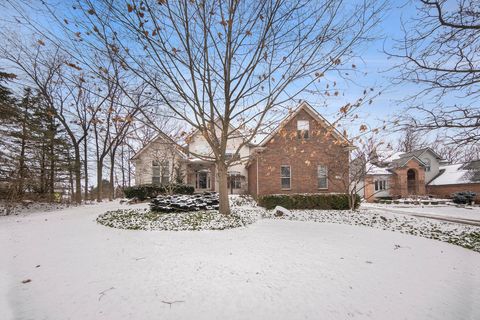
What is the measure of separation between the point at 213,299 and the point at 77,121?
2042 cm

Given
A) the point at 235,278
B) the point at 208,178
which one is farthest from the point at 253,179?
the point at 235,278

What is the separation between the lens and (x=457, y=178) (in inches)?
970

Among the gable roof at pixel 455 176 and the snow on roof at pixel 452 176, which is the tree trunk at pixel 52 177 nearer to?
the gable roof at pixel 455 176

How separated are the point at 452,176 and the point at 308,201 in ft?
75.6

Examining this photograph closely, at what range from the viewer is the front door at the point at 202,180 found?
22.5 metres

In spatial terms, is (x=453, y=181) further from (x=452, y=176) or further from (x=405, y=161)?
(x=405, y=161)

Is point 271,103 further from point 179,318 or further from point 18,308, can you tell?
point 18,308

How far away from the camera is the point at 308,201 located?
13.1 m

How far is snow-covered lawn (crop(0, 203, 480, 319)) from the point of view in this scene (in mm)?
2857

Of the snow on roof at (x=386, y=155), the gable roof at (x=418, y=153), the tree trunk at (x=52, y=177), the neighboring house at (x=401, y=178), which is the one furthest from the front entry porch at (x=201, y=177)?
the gable roof at (x=418, y=153)

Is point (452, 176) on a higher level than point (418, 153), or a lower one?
lower

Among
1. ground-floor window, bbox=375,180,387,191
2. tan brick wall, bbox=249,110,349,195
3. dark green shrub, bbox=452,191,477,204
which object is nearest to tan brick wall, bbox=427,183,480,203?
dark green shrub, bbox=452,191,477,204

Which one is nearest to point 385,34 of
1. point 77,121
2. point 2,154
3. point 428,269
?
point 428,269

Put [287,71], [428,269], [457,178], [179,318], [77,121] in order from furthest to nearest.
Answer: [457,178]
[77,121]
[287,71]
[428,269]
[179,318]
